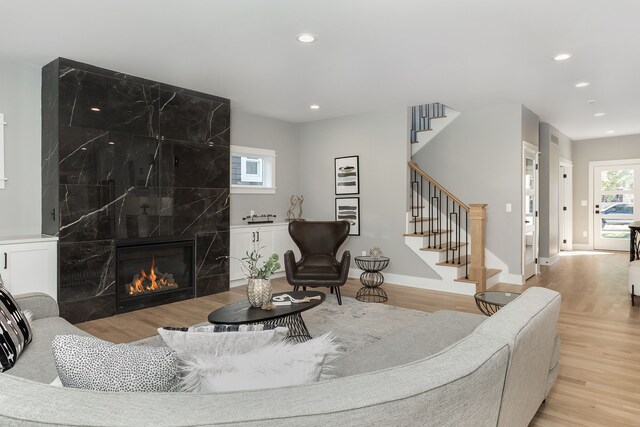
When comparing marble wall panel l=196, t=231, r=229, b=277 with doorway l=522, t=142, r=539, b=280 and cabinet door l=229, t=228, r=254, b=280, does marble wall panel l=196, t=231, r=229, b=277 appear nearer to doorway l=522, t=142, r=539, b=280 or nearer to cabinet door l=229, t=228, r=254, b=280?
cabinet door l=229, t=228, r=254, b=280

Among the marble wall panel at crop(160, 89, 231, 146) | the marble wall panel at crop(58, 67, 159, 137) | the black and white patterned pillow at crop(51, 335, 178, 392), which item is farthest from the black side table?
the black and white patterned pillow at crop(51, 335, 178, 392)

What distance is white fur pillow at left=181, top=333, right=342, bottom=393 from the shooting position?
105 centimetres

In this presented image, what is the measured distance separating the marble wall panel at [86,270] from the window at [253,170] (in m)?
2.14

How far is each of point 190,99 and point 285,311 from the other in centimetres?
331

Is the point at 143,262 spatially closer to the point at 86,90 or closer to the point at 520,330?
the point at 86,90

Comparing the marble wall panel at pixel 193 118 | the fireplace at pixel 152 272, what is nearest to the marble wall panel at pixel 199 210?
the fireplace at pixel 152 272

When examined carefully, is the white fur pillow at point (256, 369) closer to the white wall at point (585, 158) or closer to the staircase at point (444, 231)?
the staircase at point (444, 231)

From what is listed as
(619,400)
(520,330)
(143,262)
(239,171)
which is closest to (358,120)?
(239,171)

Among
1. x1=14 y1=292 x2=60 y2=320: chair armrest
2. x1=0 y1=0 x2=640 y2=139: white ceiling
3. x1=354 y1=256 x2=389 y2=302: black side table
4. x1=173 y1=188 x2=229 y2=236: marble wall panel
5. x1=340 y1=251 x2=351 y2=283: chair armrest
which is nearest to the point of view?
x1=14 y1=292 x2=60 y2=320: chair armrest

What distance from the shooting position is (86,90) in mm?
4156

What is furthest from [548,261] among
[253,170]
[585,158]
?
[253,170]

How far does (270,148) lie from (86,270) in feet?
11.2

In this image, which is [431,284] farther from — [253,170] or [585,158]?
[585,158]

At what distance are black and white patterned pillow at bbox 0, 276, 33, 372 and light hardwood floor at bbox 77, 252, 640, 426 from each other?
1639 millimetres
